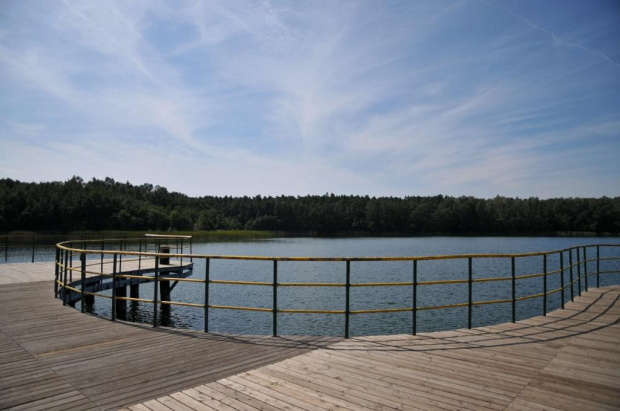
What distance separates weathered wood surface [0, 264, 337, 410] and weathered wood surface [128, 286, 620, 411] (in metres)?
0.40

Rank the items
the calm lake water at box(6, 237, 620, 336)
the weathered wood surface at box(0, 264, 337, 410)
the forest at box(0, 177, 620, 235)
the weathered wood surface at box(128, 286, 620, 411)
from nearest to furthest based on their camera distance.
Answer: the weathered wood surface at box(128, 286, 620, 411), the weathered wood surface at box(0, 264, 337, 410), the calm lake water at box(6, 237, 620, 336), the forest at box(0, 177, 620, 235)

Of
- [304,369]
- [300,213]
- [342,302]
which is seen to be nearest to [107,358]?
[304,369]

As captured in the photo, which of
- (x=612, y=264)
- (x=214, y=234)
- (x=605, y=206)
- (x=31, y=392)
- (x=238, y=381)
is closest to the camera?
(x=31, y=392)

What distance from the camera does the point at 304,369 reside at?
492 centimetres

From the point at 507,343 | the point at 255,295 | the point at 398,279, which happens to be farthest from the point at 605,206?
the point at 507,343

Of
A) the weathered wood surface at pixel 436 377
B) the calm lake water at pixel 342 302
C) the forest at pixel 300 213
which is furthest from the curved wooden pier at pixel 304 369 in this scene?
the forest at pixel 300 213

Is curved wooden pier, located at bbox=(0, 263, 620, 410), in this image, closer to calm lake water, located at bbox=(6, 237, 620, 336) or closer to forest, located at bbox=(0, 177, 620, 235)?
calm lake water, located at bbox=(6, 237, 620, 336)

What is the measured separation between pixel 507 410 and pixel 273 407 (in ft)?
7.25

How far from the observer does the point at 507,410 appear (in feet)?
12.6

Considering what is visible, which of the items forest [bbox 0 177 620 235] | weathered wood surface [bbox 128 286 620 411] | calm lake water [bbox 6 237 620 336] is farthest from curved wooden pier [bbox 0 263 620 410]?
forest [bbox 0 177 620 235]

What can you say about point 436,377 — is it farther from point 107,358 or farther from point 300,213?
point 300,213

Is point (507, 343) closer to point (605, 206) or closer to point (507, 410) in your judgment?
point (507, 410)

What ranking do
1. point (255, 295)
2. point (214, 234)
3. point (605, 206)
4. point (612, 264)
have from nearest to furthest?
point (255, 295) → point (612, 264) → point (214, 234) → point (605, 206)

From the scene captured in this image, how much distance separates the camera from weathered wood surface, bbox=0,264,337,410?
4.18 meters
